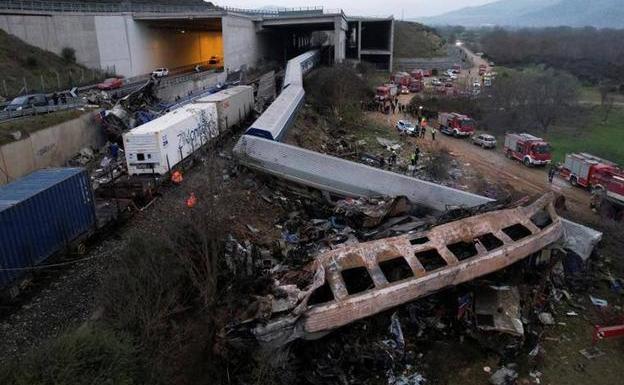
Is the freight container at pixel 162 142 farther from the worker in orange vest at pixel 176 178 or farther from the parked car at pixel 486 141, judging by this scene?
the parked car at pixel 486 141

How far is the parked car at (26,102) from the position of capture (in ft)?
76.0

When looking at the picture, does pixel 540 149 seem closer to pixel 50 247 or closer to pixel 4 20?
pixel 50 247

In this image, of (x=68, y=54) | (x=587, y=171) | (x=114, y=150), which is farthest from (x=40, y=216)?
(x=68, y=54)

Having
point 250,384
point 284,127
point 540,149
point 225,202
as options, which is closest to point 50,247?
point 225,202

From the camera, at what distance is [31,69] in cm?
3291

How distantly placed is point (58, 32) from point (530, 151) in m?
37.1

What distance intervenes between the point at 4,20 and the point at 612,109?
187ft

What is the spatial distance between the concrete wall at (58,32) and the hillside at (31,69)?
0.82m

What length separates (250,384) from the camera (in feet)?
29.1

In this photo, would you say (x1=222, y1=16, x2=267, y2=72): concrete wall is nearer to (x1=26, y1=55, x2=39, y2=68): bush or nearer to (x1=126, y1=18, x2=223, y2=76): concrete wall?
(x1=126, y1=18, x2=223, y2=76): concrete wall

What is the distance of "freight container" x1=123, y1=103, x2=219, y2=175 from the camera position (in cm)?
1805

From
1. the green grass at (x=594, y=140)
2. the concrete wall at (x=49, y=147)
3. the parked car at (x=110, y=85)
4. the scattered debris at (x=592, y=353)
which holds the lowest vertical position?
the green grass at (x=594, y=140)

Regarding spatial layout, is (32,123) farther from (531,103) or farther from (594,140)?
(594,140)

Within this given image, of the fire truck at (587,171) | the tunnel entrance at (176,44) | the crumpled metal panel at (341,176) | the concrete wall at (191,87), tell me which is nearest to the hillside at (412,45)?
the tunnel entrance at (176,44)
